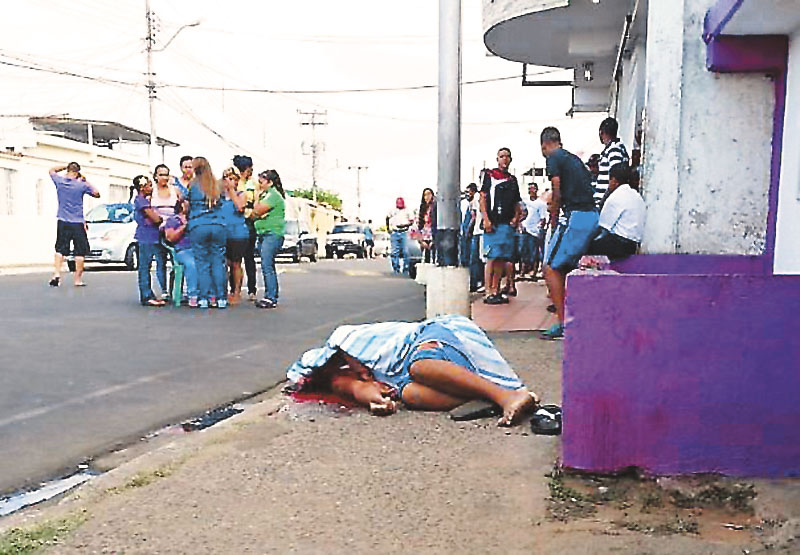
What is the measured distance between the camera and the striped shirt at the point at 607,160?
26.5 feet

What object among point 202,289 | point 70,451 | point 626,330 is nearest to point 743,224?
point 626,330

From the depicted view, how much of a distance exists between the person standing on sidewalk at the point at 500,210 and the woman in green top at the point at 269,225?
2.65 m

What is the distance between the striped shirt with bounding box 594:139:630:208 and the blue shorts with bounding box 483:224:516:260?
1456 mm

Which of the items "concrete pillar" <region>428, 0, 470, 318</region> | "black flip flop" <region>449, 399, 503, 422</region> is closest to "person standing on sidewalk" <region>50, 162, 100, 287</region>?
"concrete pillar" <region>428, 0, 470, 318</region>

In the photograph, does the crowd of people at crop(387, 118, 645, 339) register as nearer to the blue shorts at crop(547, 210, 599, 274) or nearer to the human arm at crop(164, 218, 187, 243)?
the blue shorts at crop(547, 210, 599, 274)

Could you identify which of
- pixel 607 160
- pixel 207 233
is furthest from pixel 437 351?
pixel 207 233

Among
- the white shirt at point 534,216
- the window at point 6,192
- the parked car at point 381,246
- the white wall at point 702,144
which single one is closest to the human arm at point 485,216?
the white wall at point 702,144

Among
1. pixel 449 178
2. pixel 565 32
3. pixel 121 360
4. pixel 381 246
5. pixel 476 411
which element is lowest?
pixel 381 246

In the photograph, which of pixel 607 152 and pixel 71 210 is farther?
pixel 71 210

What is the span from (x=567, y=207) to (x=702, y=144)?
1.72 m

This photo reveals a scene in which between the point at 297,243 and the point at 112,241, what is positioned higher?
the point at 112,241

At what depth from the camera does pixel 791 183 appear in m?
5.13

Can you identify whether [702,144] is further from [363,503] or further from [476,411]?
[363,503]

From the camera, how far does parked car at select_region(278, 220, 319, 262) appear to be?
3164cm
